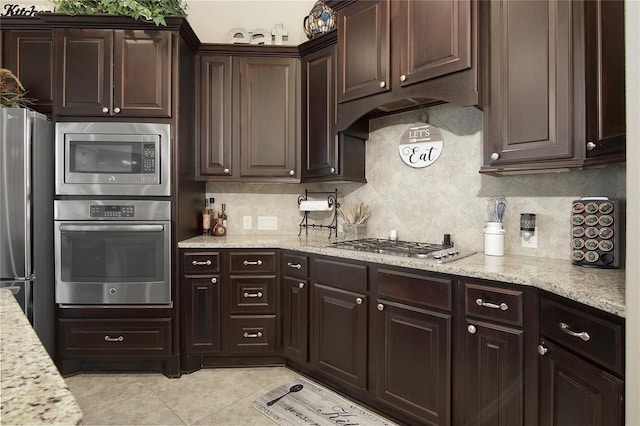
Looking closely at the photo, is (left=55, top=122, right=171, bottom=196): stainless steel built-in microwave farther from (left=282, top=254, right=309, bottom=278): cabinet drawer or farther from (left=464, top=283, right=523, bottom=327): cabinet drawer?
(left=464, top=283, right=523, bottom=327): cabinet drawer

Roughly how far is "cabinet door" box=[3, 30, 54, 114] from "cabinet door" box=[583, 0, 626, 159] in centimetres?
338

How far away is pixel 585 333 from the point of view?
4.04 feet

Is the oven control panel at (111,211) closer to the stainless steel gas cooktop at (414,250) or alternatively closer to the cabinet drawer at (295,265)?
the cabinet drawer at (295,265)

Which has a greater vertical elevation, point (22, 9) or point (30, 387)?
point (22, 9)

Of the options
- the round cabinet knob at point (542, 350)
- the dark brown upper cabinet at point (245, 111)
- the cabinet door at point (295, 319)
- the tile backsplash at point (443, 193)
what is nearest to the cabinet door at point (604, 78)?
the tile backsplash at point (443, 193)

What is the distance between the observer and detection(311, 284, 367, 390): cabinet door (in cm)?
209

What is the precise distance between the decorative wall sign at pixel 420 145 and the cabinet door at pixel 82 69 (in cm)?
215

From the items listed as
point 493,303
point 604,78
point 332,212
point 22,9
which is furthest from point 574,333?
point 22,9

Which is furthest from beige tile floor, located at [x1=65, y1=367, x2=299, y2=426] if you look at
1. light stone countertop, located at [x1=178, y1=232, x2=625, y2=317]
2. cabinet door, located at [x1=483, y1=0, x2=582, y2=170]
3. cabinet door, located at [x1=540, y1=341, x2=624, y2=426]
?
cabinet door, located at [x1=483, y1=0, x2=582, y2=170]

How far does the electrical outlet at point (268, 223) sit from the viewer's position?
315 cm

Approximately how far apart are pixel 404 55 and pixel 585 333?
5.46ft

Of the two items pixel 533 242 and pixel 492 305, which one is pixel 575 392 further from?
pixel 533 242

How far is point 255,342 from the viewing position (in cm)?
257

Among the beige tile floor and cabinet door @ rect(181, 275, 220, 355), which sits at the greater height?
cabinet door @ rect(181, 275, 220, 355)
